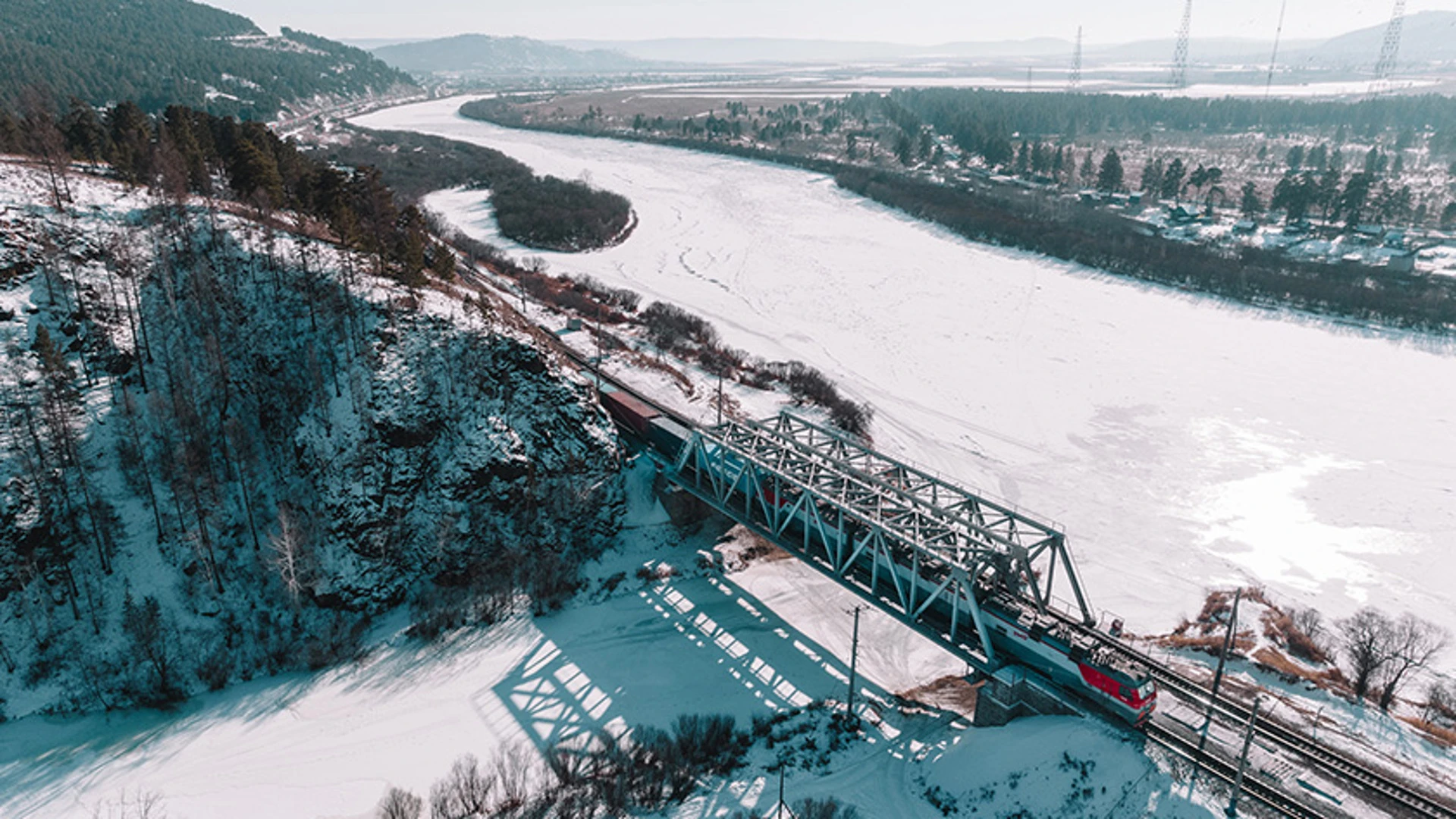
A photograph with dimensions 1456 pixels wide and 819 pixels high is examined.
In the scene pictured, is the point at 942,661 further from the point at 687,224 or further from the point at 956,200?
the point at 956,200

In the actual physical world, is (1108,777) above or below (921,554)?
below

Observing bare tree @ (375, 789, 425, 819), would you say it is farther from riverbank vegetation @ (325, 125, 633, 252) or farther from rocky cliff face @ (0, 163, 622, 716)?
riverbank vegetation @ (325, 125, 633, 252)

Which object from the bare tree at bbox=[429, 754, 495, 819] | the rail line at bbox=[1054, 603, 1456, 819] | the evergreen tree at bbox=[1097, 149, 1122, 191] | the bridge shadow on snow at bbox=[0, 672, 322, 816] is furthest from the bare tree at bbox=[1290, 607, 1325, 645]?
the evergreen tree at bbox=[1097, 149, 1122, 191]

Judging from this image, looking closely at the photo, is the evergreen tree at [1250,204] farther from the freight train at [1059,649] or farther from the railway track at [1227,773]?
the railway track at [1227,773]

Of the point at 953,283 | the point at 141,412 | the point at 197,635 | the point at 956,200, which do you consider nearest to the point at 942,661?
the point at 197,635

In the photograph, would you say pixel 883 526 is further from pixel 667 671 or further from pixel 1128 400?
pixel 1128 400

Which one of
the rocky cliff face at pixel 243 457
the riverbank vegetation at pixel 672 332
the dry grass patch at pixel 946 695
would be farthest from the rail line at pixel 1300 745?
the riverbank vegetation at pixel 672 332

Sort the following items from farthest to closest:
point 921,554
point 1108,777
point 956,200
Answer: point 956,200 → point 921,554 → point 1108,777
